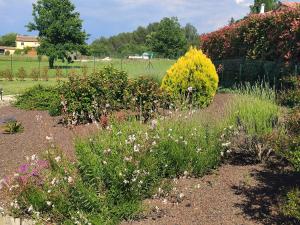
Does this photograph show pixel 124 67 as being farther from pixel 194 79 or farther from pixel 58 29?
pixel 194 79

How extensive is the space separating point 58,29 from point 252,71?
40931mm

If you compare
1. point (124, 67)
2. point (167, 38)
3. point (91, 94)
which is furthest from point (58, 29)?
point (91, 94)

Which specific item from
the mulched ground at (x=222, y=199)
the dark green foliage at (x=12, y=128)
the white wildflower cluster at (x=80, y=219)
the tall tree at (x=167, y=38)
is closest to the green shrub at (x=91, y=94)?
the dark green foliage at (x=12, y=128)

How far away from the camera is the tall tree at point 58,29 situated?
5180 cm

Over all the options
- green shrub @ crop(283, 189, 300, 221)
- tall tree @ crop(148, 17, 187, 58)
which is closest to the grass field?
green shrub @ crop(283, 189, 300, 221)

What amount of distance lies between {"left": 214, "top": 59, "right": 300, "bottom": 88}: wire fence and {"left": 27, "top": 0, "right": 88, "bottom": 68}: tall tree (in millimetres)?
37335

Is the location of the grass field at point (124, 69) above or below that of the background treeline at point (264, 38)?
below

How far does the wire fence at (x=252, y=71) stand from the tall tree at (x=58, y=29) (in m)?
37.3

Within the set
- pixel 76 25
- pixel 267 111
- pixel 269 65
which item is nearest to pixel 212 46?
pixel 269 65

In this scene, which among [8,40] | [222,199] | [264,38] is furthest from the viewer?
[8,40]

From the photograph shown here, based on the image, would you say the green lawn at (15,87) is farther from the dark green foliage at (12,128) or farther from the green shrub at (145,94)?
the green shrub at (145,94)

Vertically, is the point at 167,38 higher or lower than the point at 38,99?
higher

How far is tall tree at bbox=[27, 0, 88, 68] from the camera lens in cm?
5180

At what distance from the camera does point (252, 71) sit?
14.6 meters
